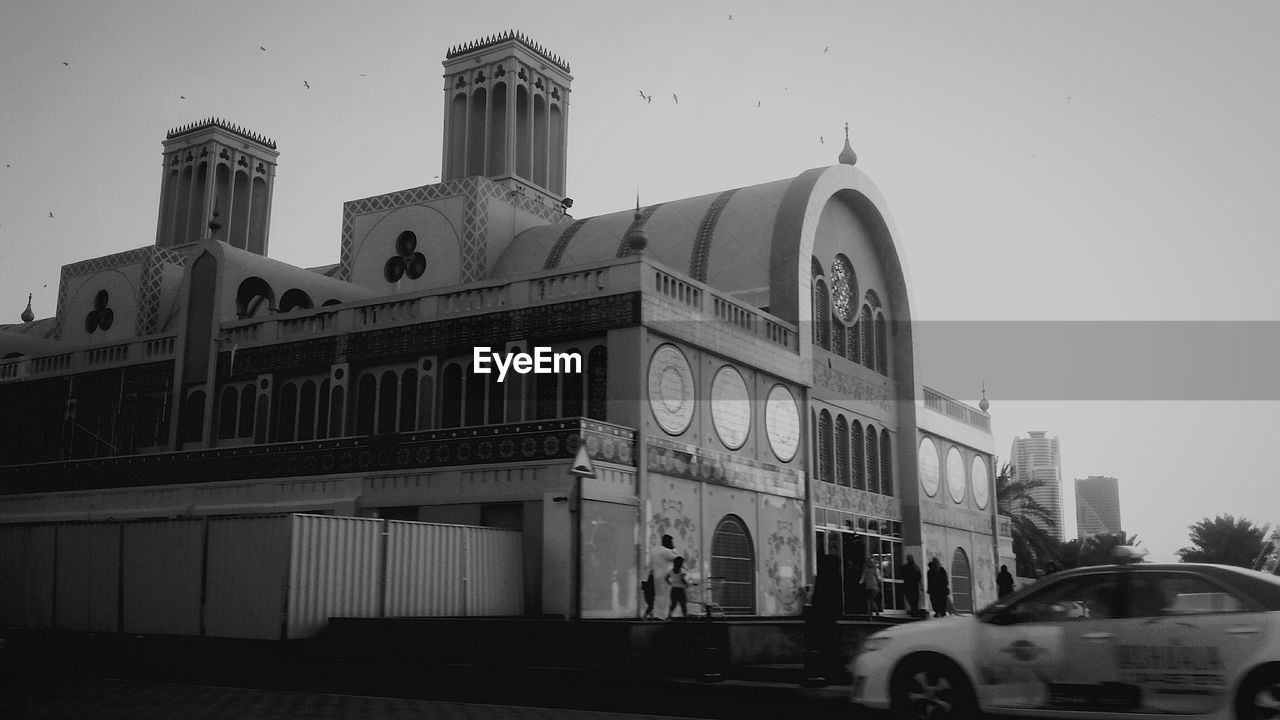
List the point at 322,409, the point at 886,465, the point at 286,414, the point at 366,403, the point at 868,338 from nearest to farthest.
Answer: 1. the point at 366,403
2. the point at 322,409
3. the point at 286,414
4. the point at 886,465
5. the point at 868,338

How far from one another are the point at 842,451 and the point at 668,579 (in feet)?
47.1

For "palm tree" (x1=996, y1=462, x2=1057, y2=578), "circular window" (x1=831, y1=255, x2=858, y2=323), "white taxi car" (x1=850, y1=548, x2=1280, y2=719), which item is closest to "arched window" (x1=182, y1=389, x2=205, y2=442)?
"circular window" (x1=831, y1=255, x2=858, y2=323)

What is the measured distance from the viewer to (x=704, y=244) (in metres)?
30.6

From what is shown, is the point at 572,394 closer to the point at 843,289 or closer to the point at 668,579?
the point at 668,579

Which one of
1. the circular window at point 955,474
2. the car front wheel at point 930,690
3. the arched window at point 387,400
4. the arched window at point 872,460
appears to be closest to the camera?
the car front wheel at point 930,690

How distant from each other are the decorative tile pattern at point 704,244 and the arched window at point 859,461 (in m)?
7.13

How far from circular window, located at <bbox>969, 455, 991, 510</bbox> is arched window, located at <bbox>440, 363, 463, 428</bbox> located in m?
22.0

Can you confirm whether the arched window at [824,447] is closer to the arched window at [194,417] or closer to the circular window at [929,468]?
the circular window at [929,468]

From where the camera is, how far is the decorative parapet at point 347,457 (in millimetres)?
22125

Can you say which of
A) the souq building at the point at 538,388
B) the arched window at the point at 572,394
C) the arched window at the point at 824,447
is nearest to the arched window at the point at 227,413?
the souq building at the point at 538,388

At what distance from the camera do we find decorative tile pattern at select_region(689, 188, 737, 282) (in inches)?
1193

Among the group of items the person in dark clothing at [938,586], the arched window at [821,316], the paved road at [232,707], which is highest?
the arched window at [821,316]

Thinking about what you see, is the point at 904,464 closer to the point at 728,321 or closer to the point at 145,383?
the point at 728,321

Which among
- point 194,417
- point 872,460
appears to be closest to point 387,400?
point 194,417
